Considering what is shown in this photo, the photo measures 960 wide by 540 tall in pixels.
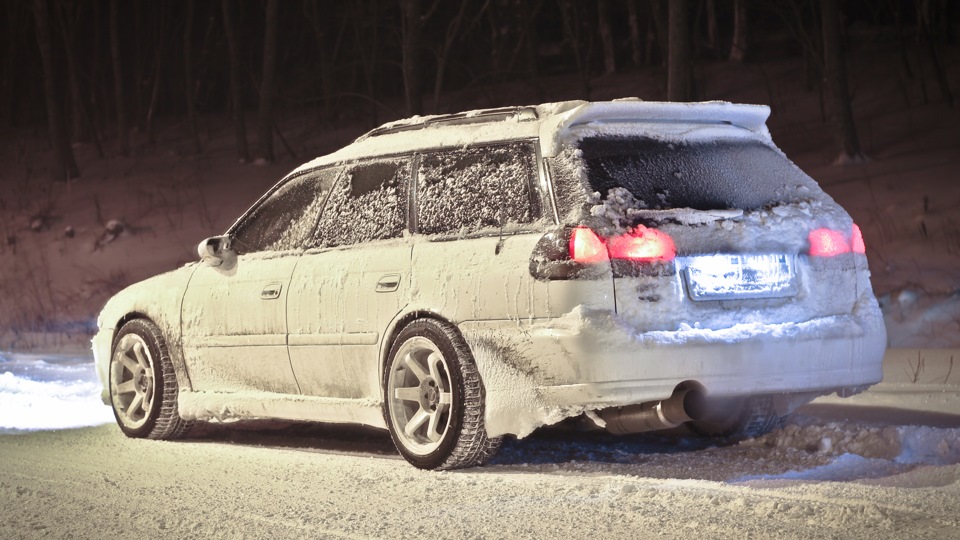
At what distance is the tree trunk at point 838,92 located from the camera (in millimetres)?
23516

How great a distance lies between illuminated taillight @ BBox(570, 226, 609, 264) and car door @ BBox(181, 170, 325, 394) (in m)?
2.14

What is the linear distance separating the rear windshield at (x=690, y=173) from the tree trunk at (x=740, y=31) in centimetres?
3413

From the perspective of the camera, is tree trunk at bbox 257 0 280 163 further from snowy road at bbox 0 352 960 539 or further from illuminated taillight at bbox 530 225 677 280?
illuminated taillight at bbox 530 225 677 280

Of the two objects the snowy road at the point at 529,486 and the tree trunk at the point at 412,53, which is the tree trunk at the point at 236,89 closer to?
the tree trunk at the point at 412,53

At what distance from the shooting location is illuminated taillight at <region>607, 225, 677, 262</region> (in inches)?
252

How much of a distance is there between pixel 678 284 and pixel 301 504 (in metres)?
1.91

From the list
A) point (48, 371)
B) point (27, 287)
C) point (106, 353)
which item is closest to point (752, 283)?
point (106, 353)

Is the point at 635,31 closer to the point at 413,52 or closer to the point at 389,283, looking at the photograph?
the point at 413,52

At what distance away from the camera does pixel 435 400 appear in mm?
7109

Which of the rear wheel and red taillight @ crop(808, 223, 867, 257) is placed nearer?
red taillight @ crop(808, 223, 867, 257)

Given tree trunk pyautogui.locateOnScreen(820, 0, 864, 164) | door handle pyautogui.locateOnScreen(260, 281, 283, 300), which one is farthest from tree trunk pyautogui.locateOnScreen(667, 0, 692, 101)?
door handle pyautogui.locateOnScreen(260, 281, 283, 300)

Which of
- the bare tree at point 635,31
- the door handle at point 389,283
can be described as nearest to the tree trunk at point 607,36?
the bare tree at point 635,31

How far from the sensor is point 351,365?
24.6 ft

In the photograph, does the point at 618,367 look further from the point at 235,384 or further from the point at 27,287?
the point at 27,287
